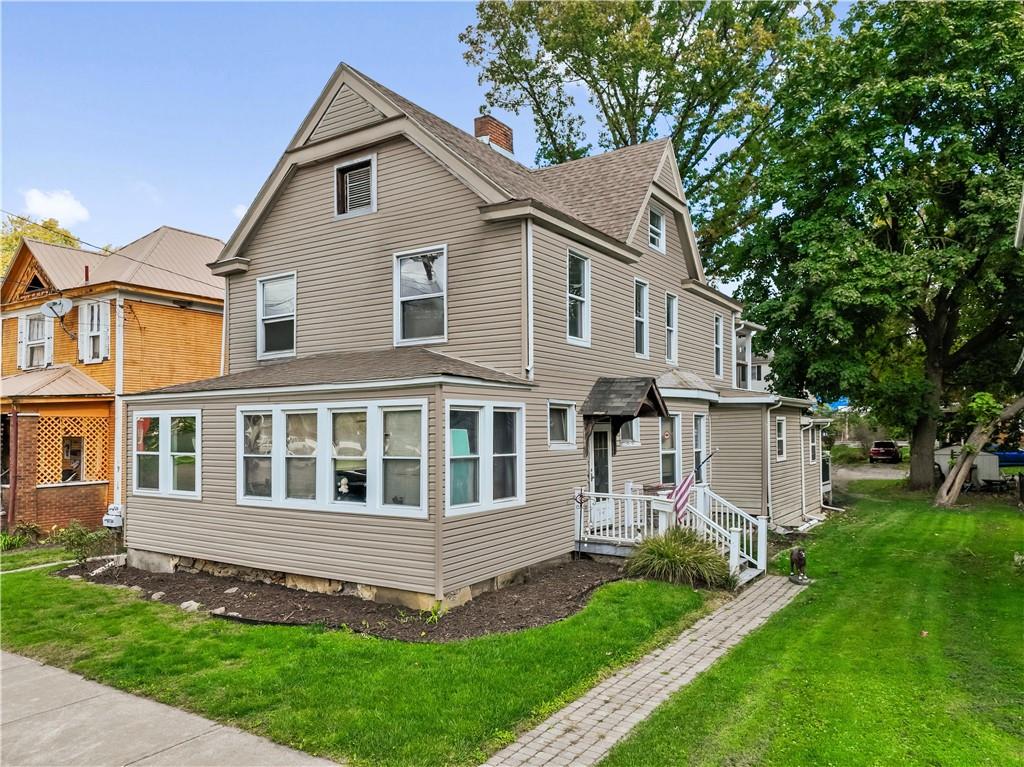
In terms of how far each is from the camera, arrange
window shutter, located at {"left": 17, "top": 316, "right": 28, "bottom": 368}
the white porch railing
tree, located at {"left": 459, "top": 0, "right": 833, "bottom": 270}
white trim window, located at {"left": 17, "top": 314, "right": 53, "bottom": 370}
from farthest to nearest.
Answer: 1. tree, located at {"left": 459, "top": 0, "right": 833, "bottom": 270}
2. window shutter, located at {"left": 17, "top": 316, "right": 28, "bottom": 368}
3. white trim window, located at {"left": 17, "top": 314, "right": 53, "bottom": 370}
4. the white porch railing

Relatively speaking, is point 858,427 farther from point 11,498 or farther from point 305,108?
point 11,498

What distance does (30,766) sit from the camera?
203 inches

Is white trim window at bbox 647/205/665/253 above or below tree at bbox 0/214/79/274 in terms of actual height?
below

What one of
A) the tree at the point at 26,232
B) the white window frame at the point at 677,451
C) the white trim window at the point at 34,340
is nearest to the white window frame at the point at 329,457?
the white window frame at the point at 677,451

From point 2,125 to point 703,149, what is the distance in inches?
1002

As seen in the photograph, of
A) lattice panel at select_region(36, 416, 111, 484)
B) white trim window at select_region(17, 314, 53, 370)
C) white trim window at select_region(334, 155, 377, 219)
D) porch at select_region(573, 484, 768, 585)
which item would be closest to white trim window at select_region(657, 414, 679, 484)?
porch at select_region(573, 484, 768, 585)

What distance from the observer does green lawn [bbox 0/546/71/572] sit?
13.1m

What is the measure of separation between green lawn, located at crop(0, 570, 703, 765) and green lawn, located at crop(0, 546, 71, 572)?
4.32 meters

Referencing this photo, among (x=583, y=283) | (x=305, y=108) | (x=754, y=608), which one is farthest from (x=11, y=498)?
(x=754, y=608)

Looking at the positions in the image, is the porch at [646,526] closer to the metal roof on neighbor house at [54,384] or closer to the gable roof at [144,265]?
the metal roof on neighbor house at [54,384]

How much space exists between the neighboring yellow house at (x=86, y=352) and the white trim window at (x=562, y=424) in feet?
35.1

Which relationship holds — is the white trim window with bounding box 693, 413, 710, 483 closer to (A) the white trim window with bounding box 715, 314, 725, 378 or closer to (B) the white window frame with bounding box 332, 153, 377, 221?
(A) the white trim window with bounding box 715, 314, 725, 378

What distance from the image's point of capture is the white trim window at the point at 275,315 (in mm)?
13367

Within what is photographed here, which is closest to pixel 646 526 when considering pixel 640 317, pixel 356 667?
pixel 640 317
